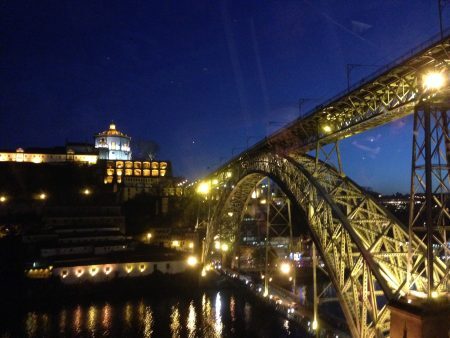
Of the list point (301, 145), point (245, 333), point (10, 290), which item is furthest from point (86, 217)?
point (301, 145)

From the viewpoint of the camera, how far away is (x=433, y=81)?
471 inches

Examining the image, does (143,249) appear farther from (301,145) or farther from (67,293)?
(301,145)

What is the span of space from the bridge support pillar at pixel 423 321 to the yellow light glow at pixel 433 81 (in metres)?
6.53

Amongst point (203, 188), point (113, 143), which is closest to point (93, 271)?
point (203, 188)

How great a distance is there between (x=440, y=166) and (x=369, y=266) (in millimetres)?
4102

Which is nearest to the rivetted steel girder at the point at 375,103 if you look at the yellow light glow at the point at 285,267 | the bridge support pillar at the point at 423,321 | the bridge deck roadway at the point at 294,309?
the bridge support pillar at the point at 423,321

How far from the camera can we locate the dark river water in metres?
27.6

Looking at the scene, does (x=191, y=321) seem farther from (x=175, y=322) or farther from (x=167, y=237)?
(x=167, y=237)

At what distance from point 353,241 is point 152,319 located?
22.0 metres

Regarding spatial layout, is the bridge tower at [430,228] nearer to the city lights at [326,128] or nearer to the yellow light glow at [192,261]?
the city lights at [326,128]

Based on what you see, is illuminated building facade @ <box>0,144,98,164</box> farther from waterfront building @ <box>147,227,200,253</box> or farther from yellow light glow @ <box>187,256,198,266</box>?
yellow light glow @ <box>187,256,198,266</box>

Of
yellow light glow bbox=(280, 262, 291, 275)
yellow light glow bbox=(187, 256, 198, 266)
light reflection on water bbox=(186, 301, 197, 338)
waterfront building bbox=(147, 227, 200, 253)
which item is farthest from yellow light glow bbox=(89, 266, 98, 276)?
yellow light glow bbox=(280, 262, 291, 275)

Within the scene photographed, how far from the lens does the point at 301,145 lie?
20.8 m

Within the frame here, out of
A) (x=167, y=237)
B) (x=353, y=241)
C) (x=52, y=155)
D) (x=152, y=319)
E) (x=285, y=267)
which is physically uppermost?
(x=52, y=155)
